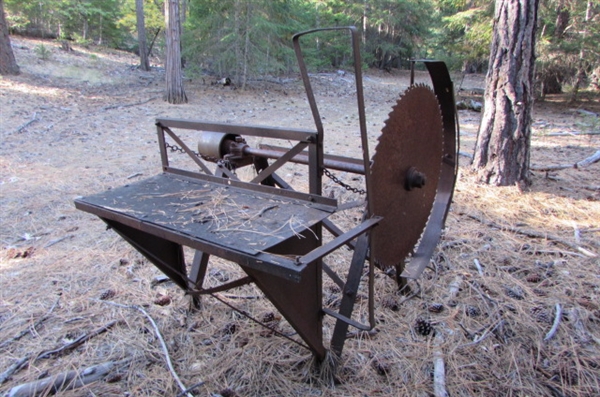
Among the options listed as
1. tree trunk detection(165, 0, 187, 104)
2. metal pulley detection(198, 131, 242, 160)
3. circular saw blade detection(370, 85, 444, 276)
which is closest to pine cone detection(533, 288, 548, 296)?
circular saw blade detection(370, 85, 444, 276)

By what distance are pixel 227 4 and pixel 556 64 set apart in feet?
29.7

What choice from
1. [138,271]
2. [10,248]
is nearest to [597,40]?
[138,271]

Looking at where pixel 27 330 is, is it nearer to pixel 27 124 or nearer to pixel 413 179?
pixel 413 179

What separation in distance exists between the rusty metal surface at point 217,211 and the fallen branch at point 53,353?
3.19 feet

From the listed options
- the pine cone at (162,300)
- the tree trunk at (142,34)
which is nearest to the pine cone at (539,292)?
the pine cone at (162,300)

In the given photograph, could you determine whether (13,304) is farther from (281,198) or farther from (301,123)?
(301,123)

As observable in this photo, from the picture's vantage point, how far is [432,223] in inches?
117

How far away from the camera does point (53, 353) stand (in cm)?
223

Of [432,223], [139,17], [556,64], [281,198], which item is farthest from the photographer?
[139,17]

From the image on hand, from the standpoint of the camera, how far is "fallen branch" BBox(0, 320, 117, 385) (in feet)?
6.84

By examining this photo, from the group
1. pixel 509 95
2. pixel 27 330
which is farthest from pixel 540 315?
pixel 27 330

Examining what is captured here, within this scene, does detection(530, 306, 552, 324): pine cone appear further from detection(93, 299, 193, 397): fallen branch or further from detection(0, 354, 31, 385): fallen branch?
detection(0, 354, 31, 385): fallen branch

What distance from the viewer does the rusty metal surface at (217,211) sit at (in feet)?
5.09

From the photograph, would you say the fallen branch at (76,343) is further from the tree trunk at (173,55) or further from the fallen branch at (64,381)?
the tree trunk at (173,55)
